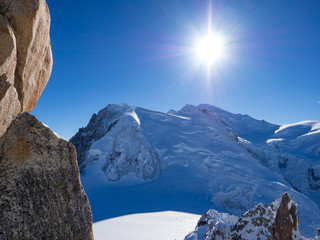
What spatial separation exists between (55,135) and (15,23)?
7.92 feet

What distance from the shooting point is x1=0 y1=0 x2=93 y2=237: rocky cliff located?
3254 mm

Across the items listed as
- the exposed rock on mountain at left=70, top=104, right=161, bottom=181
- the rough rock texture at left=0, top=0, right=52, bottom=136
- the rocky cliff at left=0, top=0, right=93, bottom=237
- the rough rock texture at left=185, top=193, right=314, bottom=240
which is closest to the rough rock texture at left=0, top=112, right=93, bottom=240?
the rocky cliff at left=0, top=0, right=93, bottom=237

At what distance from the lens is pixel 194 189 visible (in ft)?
105

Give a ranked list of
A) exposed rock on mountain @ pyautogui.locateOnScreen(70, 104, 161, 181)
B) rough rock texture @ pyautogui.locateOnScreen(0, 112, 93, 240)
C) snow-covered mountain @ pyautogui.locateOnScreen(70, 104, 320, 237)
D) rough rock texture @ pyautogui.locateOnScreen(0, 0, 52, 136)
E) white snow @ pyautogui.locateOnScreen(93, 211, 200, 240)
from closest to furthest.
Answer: rough rock texture @ pyautogui.locateOnScreen(0, 112, 93, 240)
rough rock texture @ pyautogui.locateOnScreen(0, 0, 52, 136)
white snow @ pyautogui.locateOnScreen(93, 211, 200, 240)
snow-covered mountain @ pyautogui.locateOnScreen(70, 104, 320, 237)
exposed rock on mountain @ pyautogui.locateOnScreen(70, 104, 161, 181)

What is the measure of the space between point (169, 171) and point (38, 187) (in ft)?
110

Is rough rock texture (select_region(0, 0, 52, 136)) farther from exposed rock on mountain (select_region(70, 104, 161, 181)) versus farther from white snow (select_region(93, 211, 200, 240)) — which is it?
exposed rock on mountain (select_region(70, 104, 161, 181))

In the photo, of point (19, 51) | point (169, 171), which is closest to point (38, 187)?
point (19, 51)

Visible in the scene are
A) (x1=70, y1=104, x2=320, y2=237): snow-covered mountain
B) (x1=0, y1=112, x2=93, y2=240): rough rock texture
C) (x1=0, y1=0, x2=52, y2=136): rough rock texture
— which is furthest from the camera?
(x1=70, y1=104, x2=320, y2=237): snow-covered mountain

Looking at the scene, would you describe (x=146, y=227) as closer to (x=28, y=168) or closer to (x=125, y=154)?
(x=28, y=168)

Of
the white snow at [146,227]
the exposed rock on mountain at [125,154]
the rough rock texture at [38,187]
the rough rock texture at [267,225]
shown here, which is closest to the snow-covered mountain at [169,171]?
the exposed rock on mountain at [125,154]

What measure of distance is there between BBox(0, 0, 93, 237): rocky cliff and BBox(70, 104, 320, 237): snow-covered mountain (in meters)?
19.2

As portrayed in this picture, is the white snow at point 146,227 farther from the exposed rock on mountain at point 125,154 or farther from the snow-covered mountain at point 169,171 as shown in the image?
the exposed rock on mountain at point 125,154

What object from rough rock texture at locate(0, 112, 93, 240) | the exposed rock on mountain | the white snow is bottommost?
rough rock texture at locate(0, 112, 93, 240)

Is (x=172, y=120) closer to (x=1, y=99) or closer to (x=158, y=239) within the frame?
(x=158, y=239)
